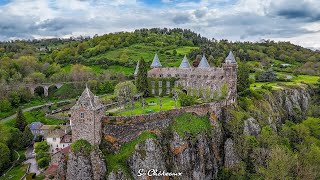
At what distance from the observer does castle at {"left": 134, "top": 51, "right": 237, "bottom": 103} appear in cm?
7119

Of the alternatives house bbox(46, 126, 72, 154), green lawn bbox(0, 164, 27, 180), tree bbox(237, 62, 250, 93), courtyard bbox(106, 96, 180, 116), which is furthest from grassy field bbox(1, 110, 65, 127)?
tree bbox(237, 62, 250, 93)

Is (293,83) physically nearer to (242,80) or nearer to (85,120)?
(242,80)

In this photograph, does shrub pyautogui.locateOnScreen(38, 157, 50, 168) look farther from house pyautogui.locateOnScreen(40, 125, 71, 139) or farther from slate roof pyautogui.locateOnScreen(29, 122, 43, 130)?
slate roof pyautogui.locateOnScreen(29, 122, 43, 130)

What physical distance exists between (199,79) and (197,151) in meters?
26.1

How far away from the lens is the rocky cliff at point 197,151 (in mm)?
50500

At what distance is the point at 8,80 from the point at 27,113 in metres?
24.1

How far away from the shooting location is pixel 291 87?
325 ft

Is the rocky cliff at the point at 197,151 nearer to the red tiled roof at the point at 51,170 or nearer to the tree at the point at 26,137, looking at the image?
the red tiled roof at the point at 51,170

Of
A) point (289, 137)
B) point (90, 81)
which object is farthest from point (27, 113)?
point (289, 137)

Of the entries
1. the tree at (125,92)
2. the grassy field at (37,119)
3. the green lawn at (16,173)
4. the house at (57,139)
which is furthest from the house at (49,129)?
the tree at (125,92)

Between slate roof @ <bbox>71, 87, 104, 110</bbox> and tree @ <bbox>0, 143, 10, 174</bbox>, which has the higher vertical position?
slate roof @ <bbox>71, 87, 104, 110</bbox>

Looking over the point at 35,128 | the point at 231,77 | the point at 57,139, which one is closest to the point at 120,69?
the point at 35,128

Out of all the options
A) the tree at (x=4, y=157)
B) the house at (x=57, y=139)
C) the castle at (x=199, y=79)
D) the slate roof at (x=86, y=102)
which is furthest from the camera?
the castle at (x=199, y=79)

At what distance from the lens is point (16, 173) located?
62.1 metres
